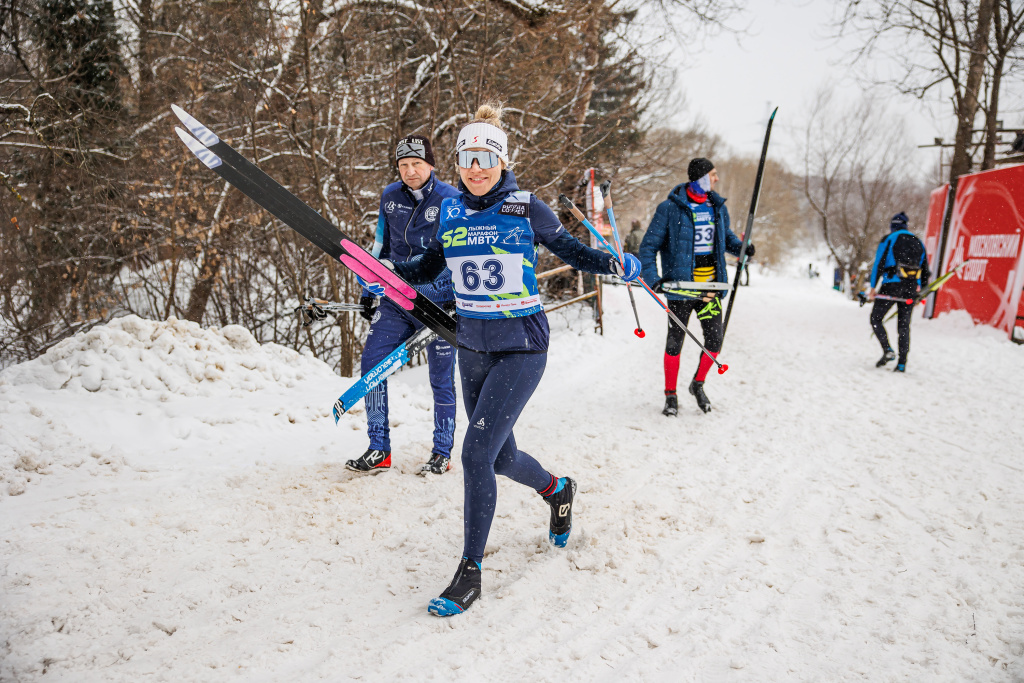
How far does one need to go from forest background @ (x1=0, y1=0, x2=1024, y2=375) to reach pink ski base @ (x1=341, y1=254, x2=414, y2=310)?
142 inches

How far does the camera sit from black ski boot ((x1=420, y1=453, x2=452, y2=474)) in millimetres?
4094

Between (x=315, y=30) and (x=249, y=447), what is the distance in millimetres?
5594

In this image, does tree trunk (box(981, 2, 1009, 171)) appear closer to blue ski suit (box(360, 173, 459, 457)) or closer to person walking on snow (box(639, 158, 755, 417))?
person walking on snow (box(639, 158, 755, 417))

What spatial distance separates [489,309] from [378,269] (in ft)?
2.99

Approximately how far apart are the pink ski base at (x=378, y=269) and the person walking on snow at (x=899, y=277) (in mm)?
6548

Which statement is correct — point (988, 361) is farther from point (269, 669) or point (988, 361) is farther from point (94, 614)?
point (94, 614)

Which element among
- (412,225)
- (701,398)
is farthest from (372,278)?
(701,398)

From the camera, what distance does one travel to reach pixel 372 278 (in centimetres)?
327

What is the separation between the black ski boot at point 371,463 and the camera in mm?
4023

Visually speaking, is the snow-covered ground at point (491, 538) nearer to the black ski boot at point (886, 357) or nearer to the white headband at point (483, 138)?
the black ski boot at point (886, 357)

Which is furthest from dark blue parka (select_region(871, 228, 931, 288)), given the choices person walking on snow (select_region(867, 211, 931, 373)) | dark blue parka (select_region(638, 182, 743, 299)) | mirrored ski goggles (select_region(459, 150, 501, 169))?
mirrored ski goggles (select_region(459, 150, 501, 169))

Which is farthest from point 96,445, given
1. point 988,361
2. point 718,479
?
point 988,361

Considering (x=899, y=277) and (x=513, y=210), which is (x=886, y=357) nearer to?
(x=899, y=277)

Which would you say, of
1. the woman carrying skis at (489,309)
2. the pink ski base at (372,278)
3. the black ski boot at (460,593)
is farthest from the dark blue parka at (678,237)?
the black ski boot at (460,593)
